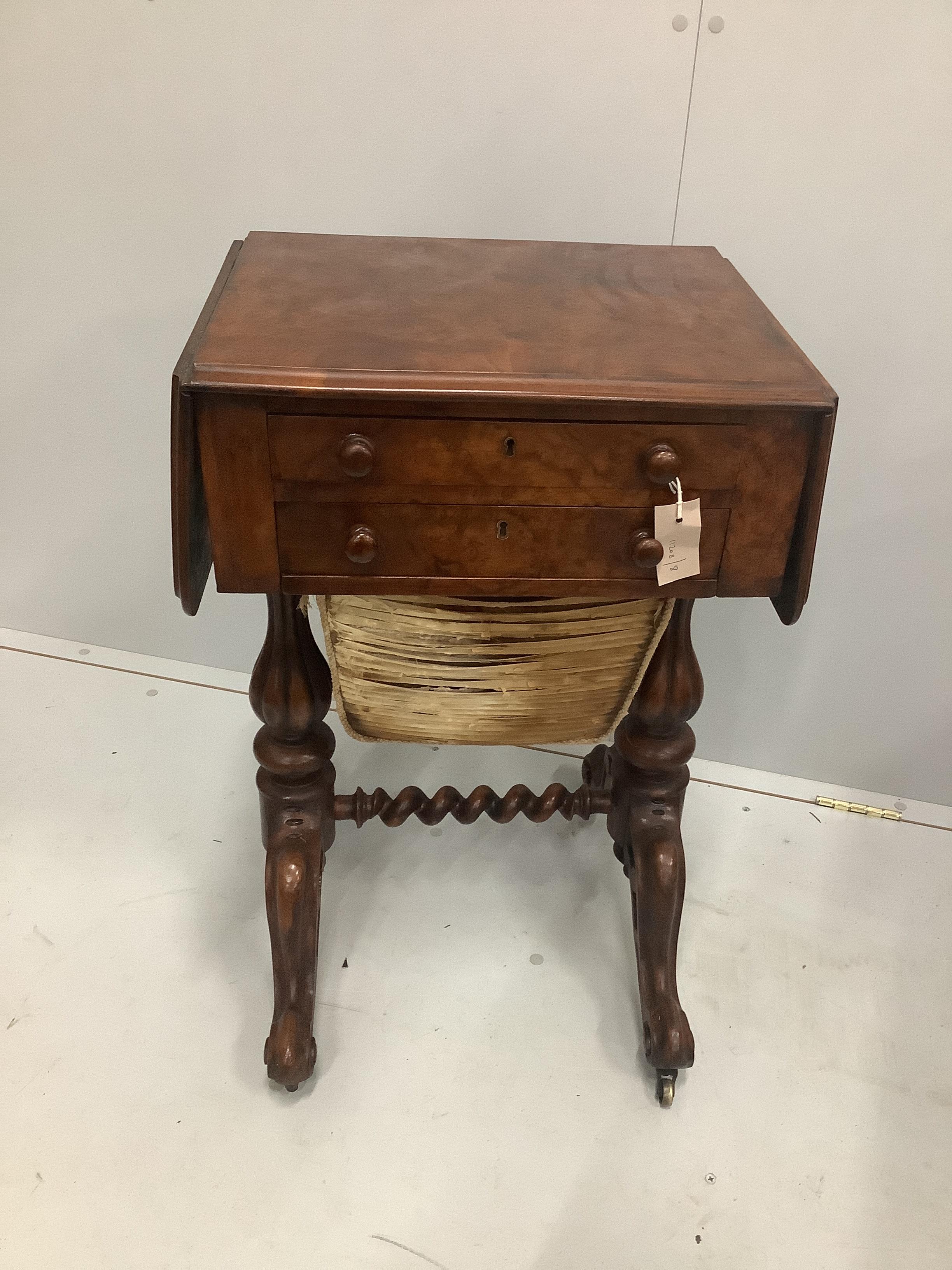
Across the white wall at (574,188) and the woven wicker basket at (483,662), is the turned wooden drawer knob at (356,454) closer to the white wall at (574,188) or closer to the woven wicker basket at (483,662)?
the woven wicker basket at (483,662)

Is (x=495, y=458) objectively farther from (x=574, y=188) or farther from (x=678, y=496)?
(x=574, y=188)

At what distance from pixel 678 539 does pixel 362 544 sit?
0.31m

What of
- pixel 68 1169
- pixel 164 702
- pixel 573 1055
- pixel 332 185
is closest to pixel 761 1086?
pixel 573 1055

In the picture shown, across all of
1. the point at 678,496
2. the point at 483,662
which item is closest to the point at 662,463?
the point at 678,496

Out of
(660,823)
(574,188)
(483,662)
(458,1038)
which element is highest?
(574,188)

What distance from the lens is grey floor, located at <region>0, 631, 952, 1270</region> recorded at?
1.16 meters

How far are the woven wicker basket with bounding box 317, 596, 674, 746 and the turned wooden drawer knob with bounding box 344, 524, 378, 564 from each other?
6.5 inches

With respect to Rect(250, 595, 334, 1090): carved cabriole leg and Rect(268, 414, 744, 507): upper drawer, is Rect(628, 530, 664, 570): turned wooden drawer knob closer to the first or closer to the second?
Rect(268, 414, 744, 507): upper drawer

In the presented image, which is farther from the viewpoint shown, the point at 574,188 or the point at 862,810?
the point at 862,810

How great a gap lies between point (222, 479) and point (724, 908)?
3.54 ft

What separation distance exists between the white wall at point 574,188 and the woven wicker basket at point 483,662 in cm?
51

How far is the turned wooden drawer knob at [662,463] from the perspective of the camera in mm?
902

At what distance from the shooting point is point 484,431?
2.94 ft

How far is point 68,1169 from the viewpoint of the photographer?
1.19m
